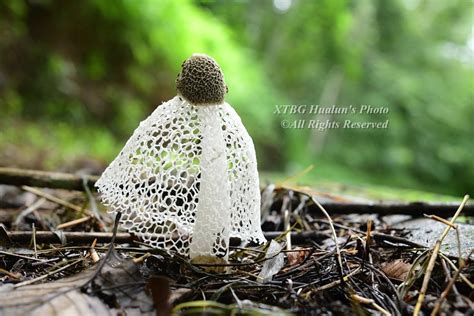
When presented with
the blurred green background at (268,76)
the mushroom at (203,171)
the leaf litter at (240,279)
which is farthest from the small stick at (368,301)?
the blurred green background at (268,76)

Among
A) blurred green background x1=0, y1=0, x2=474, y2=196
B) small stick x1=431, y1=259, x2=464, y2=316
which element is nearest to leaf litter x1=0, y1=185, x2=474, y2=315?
small stick x1=431, y1=259, x2=464, y2=316

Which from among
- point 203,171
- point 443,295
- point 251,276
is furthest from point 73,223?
point 443,295

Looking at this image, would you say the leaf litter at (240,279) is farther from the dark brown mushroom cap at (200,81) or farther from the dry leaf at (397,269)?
the dark brown mushroom cap at (200,81)

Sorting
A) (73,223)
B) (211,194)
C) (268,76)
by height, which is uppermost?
(268,76)

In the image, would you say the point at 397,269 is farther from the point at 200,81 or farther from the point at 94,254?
the point at 94,254

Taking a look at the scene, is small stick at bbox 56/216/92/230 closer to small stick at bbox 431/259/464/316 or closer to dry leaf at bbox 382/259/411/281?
dry leaf at bbox 382/259/411/281

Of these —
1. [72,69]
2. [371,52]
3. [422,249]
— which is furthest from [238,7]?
[422,249]
